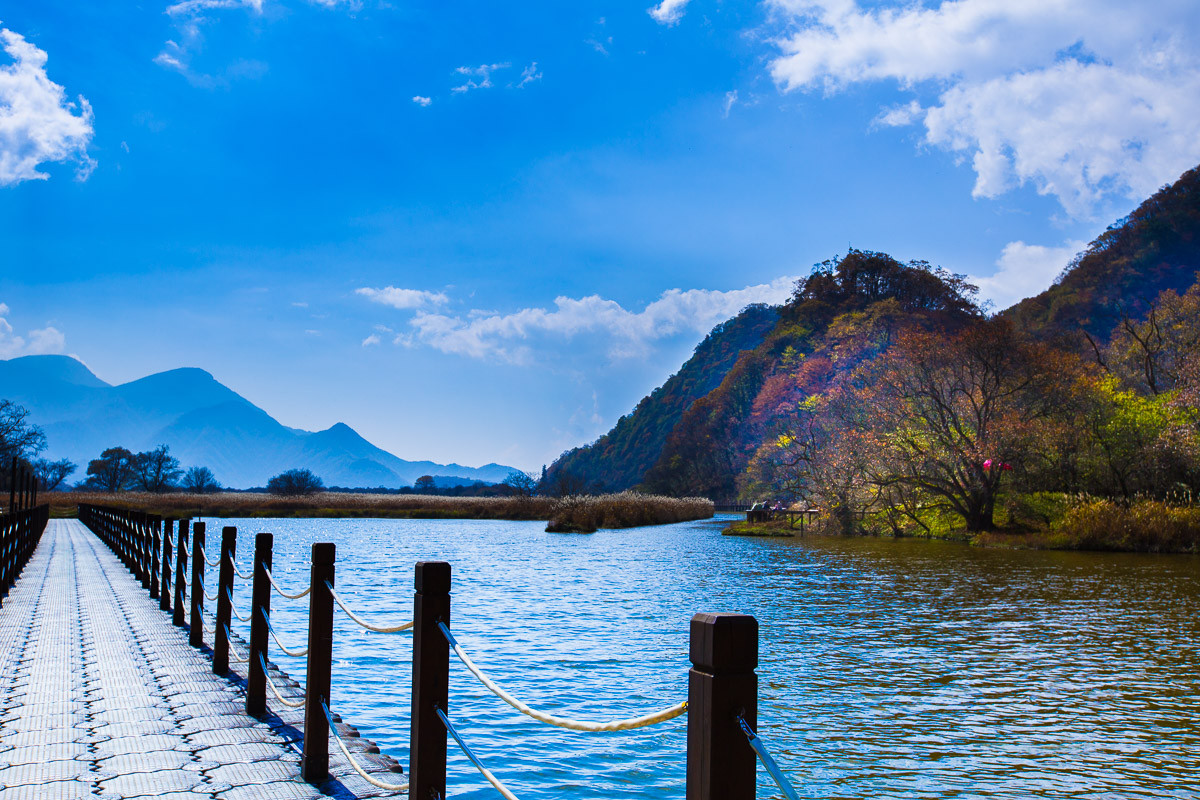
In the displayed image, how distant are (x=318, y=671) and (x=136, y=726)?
73.3 inches

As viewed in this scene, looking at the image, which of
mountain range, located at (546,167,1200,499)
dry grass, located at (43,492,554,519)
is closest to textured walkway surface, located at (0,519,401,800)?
mountain range, located at (546,167,1200,499)

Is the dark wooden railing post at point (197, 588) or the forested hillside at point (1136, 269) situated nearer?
the dark wooden railing post at point (197, 588)

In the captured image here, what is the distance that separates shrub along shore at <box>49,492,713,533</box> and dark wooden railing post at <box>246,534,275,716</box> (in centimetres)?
4085

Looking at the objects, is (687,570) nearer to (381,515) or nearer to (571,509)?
(571,509)

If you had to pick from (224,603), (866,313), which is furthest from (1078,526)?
(224,603)

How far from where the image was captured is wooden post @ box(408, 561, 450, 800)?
323 cm

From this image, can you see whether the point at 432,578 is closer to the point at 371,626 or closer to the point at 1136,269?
the point at 371,626

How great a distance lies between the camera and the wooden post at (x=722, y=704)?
181 centimetres

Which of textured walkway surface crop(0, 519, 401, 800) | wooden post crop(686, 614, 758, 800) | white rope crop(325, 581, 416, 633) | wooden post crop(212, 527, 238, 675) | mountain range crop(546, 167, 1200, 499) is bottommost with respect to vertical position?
textured walkway surface crop(0, 519, 401, 800)

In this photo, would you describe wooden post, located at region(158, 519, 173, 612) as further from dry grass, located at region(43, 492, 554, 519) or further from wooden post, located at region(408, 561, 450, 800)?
dry grass, located at region(43, 492, 554, 519)

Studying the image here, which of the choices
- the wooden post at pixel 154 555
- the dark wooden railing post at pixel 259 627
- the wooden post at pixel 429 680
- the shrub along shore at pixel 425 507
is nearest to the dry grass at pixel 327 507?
the shrub along shore at pixel 425 507

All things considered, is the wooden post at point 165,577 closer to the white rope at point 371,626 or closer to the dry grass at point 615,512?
the white rope at point 371,626

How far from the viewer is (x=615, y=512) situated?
51.2 metres

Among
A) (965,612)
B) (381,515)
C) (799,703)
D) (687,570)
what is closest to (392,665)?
(799,703)
